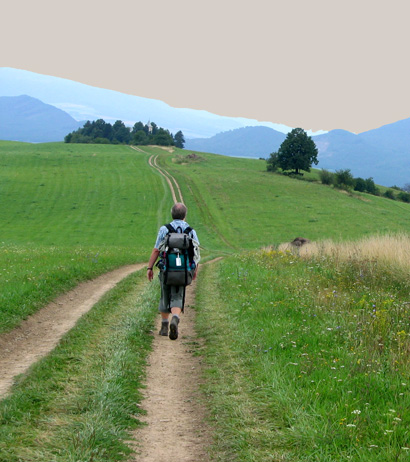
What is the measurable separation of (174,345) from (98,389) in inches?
132

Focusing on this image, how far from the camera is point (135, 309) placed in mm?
11891

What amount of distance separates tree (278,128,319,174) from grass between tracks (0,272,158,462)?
86.3 meters

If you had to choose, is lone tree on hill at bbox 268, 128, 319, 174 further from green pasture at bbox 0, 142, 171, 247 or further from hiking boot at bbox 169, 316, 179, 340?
hiking boot at bbox 169, 316, 179, 340

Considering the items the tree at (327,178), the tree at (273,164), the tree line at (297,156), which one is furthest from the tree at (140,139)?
the tree at (327,178)

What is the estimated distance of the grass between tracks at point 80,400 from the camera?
175 inches

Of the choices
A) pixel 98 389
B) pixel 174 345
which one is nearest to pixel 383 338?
pixel 174 345

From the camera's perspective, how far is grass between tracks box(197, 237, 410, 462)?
15.1ft

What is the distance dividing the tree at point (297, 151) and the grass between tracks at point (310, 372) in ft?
269

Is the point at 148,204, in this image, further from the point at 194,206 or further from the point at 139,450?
the point at 139,450

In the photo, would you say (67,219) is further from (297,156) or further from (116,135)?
(116,135)

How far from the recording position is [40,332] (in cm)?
985

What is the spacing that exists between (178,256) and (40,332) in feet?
11.6

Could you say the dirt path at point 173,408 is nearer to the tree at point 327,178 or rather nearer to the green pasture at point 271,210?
the green pasture at point 271,210

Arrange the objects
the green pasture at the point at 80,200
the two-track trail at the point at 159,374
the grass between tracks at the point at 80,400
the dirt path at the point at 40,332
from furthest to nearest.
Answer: the green pasture at the point at 80,200 → the dirt path at the point at 40,332 → the two-track trail at the point at 159,374 → the grass between tracks at the point at 80,400
